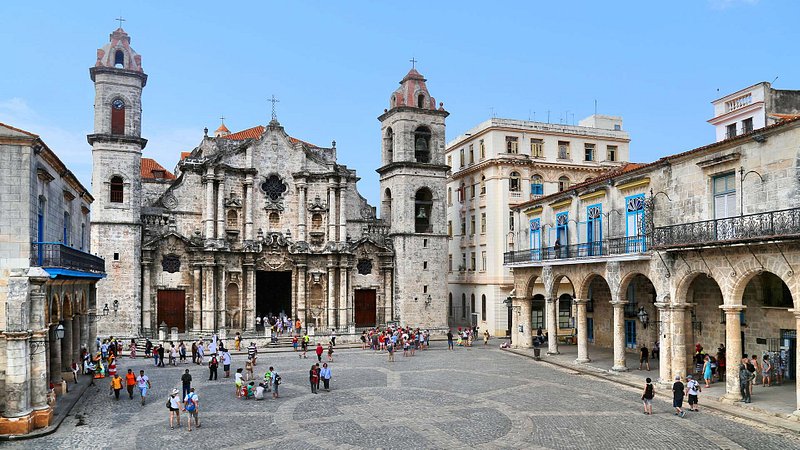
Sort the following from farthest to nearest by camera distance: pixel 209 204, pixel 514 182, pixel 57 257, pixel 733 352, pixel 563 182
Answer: pixel 563 182, pixel 514 182, pixel 209 204, pixel 733 352, pixel 57 257

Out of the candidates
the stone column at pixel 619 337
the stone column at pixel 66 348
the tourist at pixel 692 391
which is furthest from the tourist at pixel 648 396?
the stone column at pixel 66 348

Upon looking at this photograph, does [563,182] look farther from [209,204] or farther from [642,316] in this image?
[209,204]

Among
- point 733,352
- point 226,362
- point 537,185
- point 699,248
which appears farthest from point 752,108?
point 226,362

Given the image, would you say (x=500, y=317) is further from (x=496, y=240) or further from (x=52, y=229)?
(x=52, y=229)

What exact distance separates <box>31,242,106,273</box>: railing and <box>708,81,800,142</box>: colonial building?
32.6m

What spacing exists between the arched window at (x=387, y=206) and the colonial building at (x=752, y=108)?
22.6m

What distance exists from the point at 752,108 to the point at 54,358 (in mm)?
38425

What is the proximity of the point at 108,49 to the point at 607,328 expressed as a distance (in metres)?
35.4

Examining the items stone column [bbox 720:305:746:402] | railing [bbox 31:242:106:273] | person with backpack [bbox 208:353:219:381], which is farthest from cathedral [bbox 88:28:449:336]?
stone column [bbox 720:305:746:402]

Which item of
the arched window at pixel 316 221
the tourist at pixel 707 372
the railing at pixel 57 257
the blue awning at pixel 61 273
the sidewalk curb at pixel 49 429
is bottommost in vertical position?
the sidewalk curb at pixel 49 429

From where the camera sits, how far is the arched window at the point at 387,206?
48.3 m

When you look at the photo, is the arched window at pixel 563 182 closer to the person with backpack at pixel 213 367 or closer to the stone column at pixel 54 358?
the person with backpack at pixel 213 367

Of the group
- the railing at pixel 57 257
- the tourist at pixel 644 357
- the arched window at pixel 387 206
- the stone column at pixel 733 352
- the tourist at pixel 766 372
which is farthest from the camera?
the arched window at pixel 387 206

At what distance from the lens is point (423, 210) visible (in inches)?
1877
